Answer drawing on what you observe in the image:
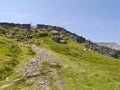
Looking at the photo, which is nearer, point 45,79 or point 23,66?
point 45,79

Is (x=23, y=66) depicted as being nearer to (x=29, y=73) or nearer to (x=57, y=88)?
(x=29, y=73)

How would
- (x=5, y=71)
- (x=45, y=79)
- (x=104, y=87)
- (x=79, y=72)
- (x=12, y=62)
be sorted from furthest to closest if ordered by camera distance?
(x=12, y=62) → (x=5, y=71) → (x=79, y=72) → (x=45, y=79) → (x=104, y=87)

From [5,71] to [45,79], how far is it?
53.0 feet

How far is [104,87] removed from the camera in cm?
5734

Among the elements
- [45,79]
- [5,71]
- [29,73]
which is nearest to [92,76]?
[45,79]

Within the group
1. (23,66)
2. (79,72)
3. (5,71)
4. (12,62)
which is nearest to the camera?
(79,72)

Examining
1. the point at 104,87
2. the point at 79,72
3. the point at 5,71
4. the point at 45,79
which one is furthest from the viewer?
the point at 5,71

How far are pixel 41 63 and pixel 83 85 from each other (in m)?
31.9

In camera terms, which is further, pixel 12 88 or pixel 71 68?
pixel 71 68

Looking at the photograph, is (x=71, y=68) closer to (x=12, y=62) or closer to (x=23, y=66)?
(x=23, y=66)

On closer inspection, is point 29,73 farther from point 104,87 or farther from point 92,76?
point 104,87

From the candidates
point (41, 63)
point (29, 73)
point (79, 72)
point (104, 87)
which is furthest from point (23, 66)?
point (104, 87)

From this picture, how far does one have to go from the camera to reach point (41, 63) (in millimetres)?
88875

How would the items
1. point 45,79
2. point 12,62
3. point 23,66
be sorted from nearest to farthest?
1. point 45,79
2. point 23,66
3. point 12,62
